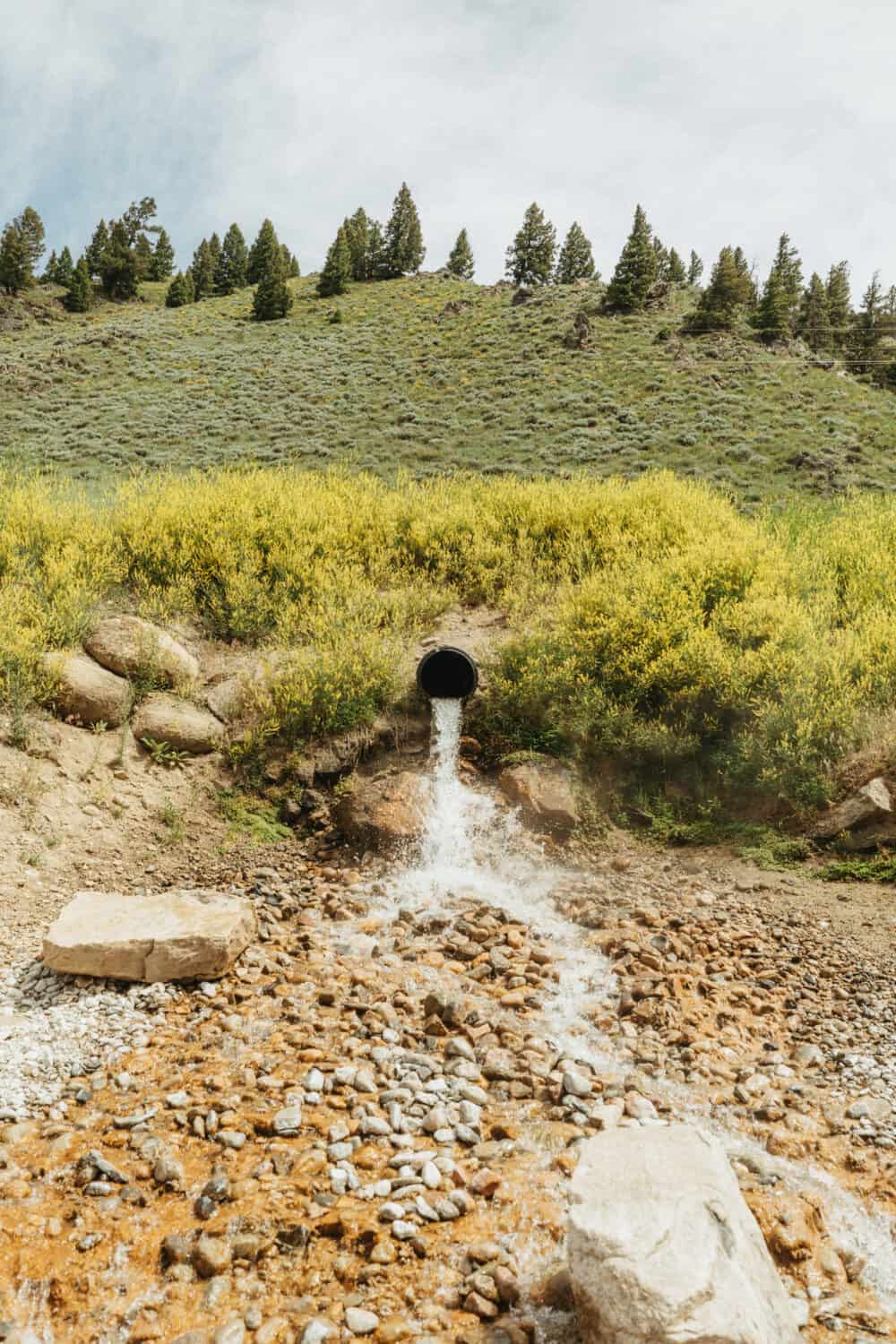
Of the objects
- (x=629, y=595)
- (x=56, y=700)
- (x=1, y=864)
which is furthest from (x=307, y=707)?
(x=629, y=595)

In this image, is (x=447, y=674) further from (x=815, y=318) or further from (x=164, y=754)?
(x=815, y=318)

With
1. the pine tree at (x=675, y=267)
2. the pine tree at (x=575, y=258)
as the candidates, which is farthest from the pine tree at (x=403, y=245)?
the pine tree at (x=675, y=267)

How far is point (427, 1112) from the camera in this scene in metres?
4.10

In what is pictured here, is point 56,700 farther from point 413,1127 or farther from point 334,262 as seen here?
point 334,262

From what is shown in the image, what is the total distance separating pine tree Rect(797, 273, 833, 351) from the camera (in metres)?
55.0

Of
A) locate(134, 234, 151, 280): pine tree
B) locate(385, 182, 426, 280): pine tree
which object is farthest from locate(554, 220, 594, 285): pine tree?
locate(134, 234, 151, 280): pine tree

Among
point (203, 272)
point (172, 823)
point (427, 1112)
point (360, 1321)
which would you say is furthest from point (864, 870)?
point (203, 272)

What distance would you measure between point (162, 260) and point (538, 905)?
9869 cm

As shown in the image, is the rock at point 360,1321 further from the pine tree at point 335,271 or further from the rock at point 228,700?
the pine tree at point 335,271

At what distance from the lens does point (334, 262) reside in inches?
2643

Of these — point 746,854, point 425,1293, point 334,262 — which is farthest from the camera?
point 334,262

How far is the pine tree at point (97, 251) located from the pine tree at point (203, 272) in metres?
8.48

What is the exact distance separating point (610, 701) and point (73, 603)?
20.9ft

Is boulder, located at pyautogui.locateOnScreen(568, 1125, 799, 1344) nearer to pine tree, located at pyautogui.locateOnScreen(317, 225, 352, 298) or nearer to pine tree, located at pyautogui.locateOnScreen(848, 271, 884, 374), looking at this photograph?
pine tree, located at pyautogui.locateOnScreen(848, 271, 884, 374)
